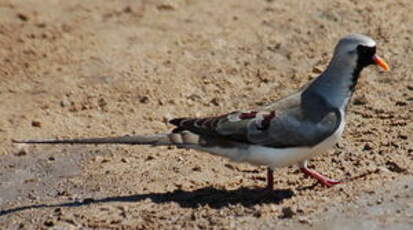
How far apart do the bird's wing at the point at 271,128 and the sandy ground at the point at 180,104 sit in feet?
1.41

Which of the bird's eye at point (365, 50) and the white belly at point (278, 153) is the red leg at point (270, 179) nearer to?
the white belly at point (278, 153)

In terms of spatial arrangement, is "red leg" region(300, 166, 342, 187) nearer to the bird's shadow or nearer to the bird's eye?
the bird's shadow

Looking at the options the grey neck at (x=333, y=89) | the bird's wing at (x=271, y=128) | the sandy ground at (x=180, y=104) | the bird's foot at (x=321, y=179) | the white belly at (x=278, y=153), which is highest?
the grey neck at (x=333, y=89)

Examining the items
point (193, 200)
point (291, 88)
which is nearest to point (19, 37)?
point (291, 88)

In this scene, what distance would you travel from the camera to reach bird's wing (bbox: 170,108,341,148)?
8781 millimetres

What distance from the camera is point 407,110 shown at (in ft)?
34.2

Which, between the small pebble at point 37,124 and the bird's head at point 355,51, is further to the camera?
the small pebble at point 37,124

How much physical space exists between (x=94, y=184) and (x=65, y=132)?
1.13m

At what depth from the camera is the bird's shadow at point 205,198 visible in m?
8.88

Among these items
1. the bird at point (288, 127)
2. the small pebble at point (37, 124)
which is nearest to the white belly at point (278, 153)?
the bird at point (288, 127)

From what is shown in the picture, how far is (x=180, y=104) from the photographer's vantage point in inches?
431

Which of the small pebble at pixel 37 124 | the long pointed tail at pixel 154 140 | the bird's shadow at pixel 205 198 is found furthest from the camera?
the small pebble at pixel 37 124

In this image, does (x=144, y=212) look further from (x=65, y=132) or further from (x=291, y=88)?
(x=291, y=88)

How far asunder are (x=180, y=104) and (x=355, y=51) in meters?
2.35
